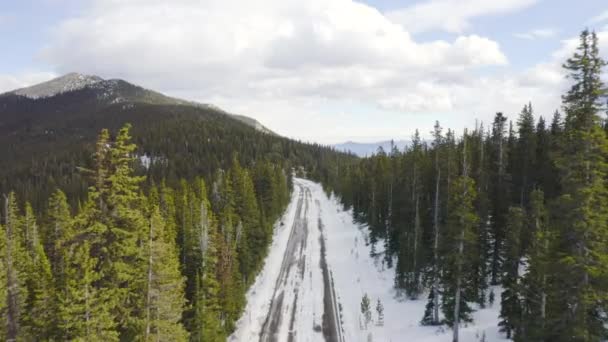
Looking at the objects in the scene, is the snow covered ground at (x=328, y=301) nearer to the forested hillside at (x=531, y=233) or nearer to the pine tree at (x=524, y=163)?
the forested hillside at (x=531, y=233)

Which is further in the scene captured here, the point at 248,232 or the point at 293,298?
the point at 248,232

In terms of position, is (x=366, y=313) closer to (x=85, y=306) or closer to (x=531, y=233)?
(x=531, y=233)

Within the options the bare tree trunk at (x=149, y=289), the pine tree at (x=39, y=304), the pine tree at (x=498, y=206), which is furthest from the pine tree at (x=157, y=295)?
the pine tree at (x=498, y=206)

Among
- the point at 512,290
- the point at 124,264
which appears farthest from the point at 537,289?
the point at 124,264

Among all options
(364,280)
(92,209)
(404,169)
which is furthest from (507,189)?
(92,209)

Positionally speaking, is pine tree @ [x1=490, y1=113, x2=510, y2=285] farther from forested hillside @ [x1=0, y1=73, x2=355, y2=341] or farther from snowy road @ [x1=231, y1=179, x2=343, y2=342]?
forested hillside @ [x1=0, y1=73, x2=355, y2=341]
